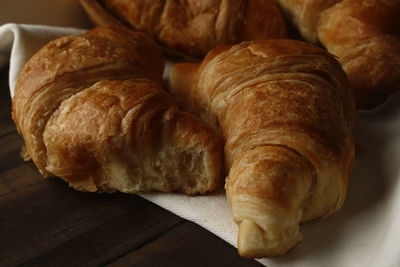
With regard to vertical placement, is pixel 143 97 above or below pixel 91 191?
above

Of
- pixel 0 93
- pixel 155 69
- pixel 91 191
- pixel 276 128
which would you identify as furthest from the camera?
pixel 0 93

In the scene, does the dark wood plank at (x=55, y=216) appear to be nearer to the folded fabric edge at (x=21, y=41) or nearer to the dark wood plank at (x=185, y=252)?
the dark wood plank at (x=185, y=252)

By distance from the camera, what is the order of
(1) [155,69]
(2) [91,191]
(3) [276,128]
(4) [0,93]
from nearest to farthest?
(3) [276,128], (2) [91,191], (1) [155,69], (4) [0,93]

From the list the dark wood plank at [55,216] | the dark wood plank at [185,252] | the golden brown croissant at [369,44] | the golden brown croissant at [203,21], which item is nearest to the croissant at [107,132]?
the dark wood plank at [55,216]

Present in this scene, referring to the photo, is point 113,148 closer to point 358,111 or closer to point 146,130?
point 146,130

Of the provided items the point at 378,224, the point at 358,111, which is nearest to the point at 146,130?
the point at 378,224

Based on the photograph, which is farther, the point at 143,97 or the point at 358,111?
the point at 358,111
